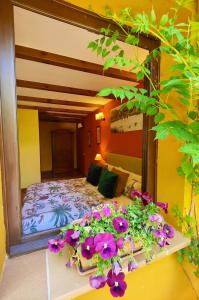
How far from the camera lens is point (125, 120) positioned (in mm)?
2762

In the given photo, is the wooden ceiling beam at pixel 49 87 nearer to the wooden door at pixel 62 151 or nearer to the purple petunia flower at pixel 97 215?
the purple petunia flower at pixel 97 215

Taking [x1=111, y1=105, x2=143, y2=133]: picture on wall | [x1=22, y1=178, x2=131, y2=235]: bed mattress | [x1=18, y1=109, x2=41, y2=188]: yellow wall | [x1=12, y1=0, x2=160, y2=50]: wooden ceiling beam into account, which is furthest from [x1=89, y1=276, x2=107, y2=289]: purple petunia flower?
[x1=18, y1=109, x2=41, y2=188]: yellow wall

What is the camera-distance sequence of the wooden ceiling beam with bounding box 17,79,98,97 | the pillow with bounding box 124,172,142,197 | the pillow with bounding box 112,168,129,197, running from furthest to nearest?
the wooden ceiling beam with bounding box 17,79,98,97
the pillow with bounding box 112,168,129,197
the pillow with bounding box 124,172,142,197

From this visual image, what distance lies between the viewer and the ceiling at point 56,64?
118 cm

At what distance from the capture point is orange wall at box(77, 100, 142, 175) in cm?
259

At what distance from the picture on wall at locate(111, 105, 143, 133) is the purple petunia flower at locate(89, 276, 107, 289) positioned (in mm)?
1961

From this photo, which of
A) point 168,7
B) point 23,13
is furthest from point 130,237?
point 23,13

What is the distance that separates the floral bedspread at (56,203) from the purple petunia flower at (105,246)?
0.65 meters

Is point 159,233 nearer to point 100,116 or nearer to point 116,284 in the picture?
point 116,284

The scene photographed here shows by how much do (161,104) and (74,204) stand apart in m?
1.49

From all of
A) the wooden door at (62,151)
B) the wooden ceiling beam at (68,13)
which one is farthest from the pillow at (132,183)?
the wooden door at (62,151)

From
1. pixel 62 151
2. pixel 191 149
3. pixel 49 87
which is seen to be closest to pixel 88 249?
pixel 191 149

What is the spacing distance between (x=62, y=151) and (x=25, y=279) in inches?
227

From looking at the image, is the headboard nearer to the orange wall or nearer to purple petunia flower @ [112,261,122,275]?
the orange wall
